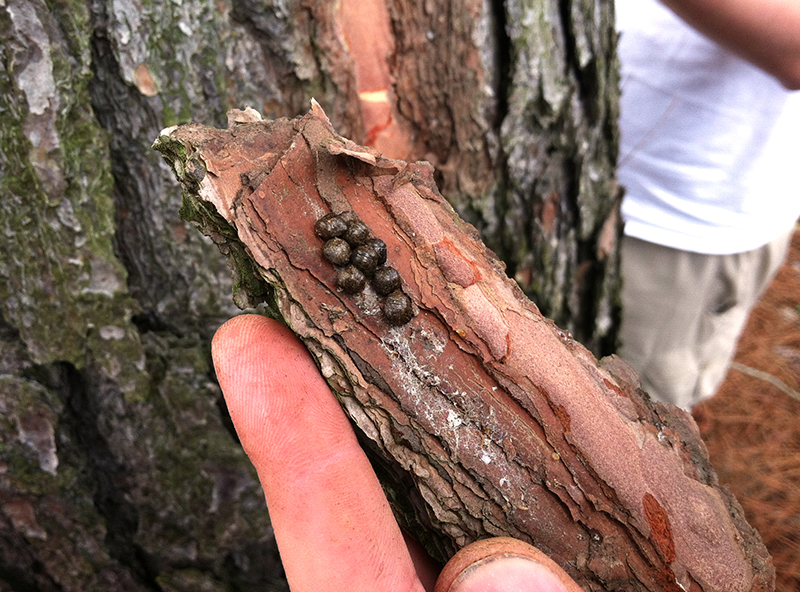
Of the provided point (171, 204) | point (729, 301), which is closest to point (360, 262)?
point (171, 204)

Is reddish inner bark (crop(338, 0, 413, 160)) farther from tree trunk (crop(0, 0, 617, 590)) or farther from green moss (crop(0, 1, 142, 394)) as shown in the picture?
green moss (crop(0, 1, 142, 394))

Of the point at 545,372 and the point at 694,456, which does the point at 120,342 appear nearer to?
the point at 545,372

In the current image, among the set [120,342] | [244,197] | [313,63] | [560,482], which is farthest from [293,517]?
[313,63]

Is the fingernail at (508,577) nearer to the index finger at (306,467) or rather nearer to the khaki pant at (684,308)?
the index finger at (306,467)

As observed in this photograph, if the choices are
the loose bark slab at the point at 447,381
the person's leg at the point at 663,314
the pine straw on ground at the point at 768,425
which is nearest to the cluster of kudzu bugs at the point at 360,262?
the loose bark slab at the point at 447,381

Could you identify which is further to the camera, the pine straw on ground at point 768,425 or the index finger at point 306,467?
the pine straw on ground at point 768,425

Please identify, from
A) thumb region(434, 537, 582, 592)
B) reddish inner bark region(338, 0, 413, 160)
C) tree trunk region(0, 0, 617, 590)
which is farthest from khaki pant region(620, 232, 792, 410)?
thumb region(434, 537, 582, 592)

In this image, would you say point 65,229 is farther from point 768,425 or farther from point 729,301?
point 768,425
